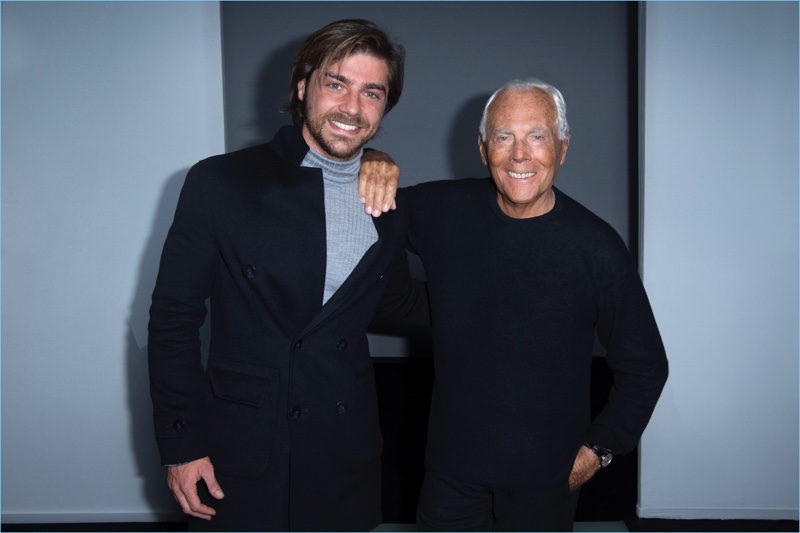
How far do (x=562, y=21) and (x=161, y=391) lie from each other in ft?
7.37

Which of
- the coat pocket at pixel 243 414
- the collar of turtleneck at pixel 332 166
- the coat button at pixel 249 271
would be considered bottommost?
the coat pocket at pixel 243 414

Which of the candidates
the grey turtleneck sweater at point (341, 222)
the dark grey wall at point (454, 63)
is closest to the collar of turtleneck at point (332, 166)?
the grey turtleneck sweater at point (341, 222)

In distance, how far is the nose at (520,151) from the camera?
1835mm

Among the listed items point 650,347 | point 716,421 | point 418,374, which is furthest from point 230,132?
point 716,421

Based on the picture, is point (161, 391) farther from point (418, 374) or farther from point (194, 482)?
point (418, 374)

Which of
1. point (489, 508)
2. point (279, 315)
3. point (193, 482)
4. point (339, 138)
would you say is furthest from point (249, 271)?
point (489, 508)

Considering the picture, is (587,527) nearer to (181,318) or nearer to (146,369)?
(146,369)

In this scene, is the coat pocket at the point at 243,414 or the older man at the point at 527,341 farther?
the older man at the point at 527,341

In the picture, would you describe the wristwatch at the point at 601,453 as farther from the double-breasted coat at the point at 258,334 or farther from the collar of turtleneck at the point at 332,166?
the collar of turtleneck at the point at 332,166

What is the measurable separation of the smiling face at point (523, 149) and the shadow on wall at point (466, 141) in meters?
1.13

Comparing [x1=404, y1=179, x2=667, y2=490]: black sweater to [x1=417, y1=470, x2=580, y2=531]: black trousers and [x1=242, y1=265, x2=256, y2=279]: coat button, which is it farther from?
[x1=242, y1=265, x2=256, y2=279]: coat button

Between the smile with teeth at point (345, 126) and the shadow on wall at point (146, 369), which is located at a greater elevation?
the smile with teeth at point (345, 126)

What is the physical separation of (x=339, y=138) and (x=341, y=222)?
0.21 metres

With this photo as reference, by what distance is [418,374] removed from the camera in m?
3.02
